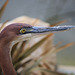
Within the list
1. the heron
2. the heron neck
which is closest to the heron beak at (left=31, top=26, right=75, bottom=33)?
the heron

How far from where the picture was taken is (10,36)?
1149mm

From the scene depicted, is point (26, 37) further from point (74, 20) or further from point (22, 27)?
point (74, 20)

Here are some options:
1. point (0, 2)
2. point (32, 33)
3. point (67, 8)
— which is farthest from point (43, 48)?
point (67, 8)

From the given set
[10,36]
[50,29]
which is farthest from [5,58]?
[50,29]

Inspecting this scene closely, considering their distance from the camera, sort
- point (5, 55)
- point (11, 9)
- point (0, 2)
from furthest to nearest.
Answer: point (11, 9) → point (0, 2) → point (5, 55)

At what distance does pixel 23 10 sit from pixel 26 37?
12.3 feet

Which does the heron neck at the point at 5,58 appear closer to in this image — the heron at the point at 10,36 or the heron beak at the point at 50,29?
the heron at the point at 10,36

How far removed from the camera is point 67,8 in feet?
16.7

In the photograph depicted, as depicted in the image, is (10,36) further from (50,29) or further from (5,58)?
(50,29)

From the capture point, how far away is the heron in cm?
113

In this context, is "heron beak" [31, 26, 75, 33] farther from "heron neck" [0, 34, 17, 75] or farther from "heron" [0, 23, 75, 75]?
"heron neck" [0, 34, 17, 75]

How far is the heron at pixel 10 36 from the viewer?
3.72 ft

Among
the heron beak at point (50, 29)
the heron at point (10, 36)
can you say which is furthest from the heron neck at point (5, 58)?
the heron beak at point (50, 29)

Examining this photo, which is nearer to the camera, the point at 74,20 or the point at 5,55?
the point at 5,55
